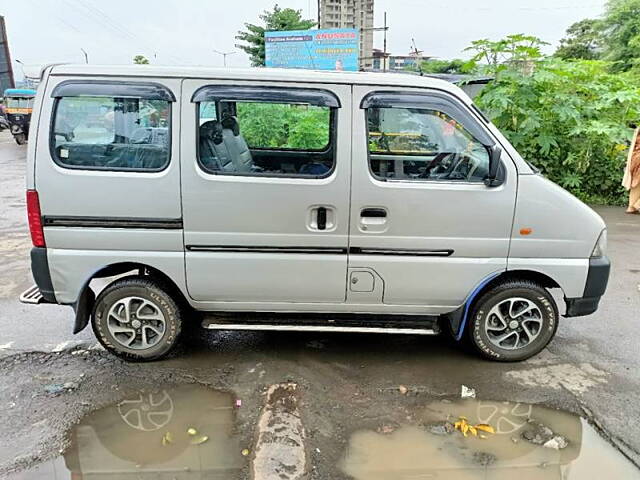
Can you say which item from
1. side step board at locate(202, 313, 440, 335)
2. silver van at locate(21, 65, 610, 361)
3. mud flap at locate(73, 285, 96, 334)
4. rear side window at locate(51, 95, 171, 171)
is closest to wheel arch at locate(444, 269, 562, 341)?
silver van at locate(21, 65, 610, 361)

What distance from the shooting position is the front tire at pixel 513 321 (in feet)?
11.9

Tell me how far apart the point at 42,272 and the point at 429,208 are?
2.71 metres

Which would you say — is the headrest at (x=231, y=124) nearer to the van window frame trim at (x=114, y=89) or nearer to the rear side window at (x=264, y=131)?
the rear side window at (x=264, y=131)

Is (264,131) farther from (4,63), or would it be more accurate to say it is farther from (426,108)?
(4,63)

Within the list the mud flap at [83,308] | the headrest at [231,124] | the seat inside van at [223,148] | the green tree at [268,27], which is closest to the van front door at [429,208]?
the seat inside van at [223,148]

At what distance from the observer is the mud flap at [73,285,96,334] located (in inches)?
141

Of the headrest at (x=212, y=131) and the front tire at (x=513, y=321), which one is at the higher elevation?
the headrest at (x=212, y=131)

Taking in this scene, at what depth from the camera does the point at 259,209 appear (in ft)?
11.2

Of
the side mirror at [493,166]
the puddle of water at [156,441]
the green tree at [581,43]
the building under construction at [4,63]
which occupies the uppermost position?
the green tree at [581,43]

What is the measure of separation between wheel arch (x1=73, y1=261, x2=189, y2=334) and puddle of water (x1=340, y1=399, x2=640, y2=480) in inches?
66.0

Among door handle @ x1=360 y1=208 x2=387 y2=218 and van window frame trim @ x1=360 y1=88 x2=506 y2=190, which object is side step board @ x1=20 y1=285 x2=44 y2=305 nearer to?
door handle @ x1=360 y1=208 x2=387 y2=218

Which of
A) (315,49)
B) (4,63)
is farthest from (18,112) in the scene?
(315,49)

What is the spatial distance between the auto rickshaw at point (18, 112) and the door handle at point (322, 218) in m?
23.0

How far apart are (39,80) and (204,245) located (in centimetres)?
157
